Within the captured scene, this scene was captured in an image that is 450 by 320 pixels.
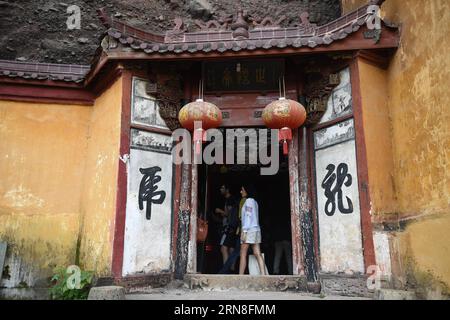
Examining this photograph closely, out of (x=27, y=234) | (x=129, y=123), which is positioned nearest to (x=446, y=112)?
(x=129, y=123)

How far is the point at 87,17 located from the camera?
40.2 ft

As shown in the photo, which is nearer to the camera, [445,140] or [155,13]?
[445,140]

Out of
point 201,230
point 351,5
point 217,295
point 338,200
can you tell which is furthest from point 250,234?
point 351,5

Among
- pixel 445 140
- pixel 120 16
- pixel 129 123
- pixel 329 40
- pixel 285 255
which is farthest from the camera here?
pixel 120 16

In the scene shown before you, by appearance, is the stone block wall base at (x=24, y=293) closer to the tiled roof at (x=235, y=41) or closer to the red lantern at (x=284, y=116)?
the tiled roof at (x=235, y=41)

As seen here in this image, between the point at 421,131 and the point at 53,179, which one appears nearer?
the point at 421,131

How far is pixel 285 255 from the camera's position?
9.70 meters

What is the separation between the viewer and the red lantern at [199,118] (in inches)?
269

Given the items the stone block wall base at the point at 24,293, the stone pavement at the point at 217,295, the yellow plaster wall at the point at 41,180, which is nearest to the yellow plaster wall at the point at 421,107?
the stone pavement at the point at 217,295

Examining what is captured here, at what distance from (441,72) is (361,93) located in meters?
1.19

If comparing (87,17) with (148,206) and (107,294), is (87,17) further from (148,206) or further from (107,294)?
(107,294)

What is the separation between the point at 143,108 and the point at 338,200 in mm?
3526

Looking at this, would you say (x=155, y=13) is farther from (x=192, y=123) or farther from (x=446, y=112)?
(x=446, y=112)

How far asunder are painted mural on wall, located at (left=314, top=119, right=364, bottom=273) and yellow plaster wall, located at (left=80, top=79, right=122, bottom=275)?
333cm
